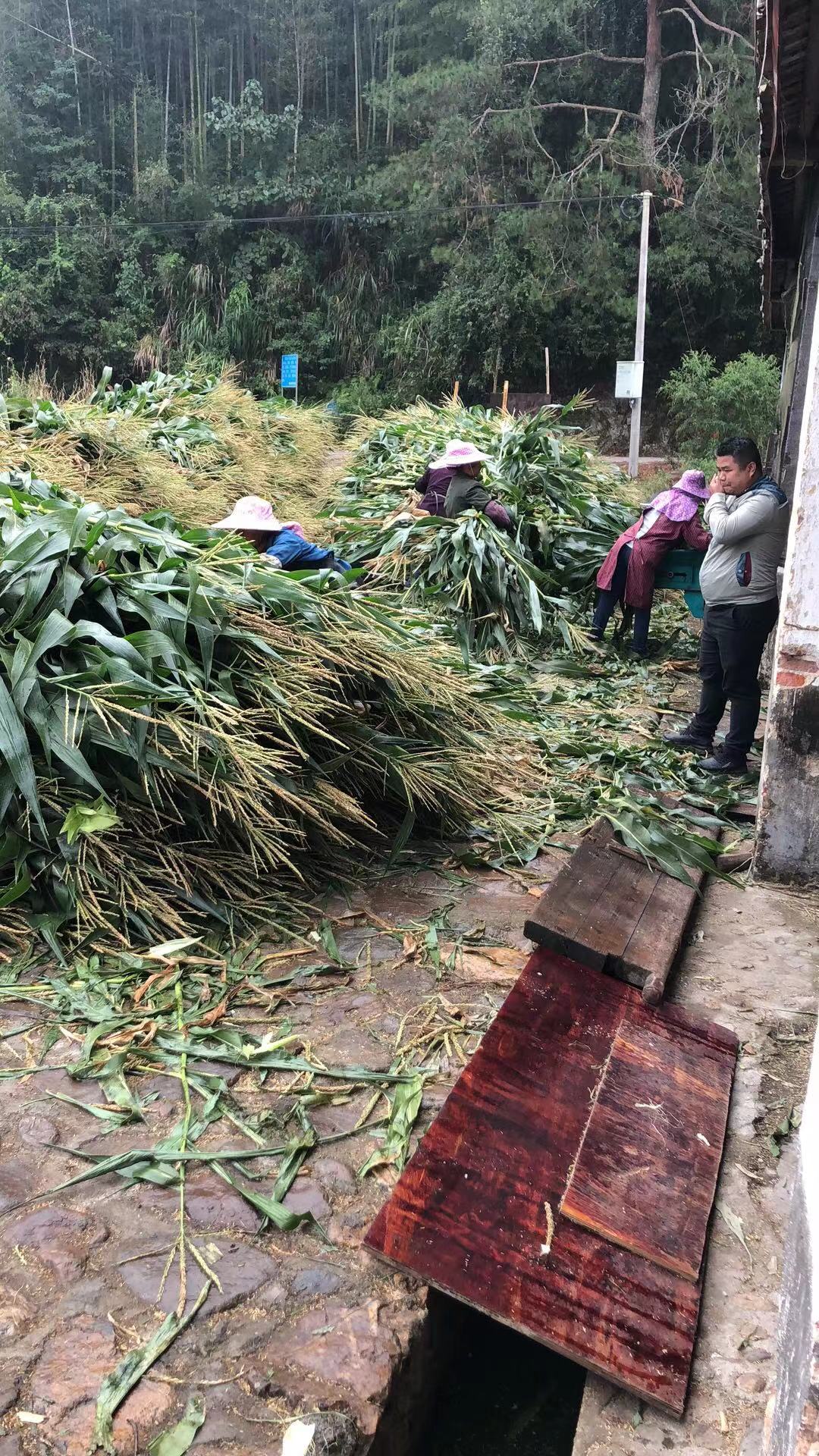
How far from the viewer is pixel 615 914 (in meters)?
3.14

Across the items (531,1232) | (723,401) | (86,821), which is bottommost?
(531,1232)

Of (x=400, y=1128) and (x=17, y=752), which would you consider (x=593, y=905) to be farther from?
(x=17, y=752)

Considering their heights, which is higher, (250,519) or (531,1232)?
(250,519)

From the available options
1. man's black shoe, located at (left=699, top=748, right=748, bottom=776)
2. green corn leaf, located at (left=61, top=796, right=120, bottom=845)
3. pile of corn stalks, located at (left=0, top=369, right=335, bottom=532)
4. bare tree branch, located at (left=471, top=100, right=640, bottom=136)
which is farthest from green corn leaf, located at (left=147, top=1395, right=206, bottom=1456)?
bare tree branch, located at (left=471, top=100, right=640, bottom=136)

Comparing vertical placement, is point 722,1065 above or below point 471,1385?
above

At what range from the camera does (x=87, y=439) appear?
292 inches

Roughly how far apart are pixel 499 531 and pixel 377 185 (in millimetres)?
27195

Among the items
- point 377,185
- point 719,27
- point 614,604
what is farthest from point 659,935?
point 377,185

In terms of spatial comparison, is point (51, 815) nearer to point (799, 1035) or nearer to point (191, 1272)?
point (191, 1272)

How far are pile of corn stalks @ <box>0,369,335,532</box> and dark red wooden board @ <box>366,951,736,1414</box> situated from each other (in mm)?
3240

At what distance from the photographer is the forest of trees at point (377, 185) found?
84.1ft

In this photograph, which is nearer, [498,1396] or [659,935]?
[498,1396]

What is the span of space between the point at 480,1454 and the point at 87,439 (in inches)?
272

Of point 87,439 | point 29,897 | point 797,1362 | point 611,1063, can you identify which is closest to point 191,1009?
point 29,897
